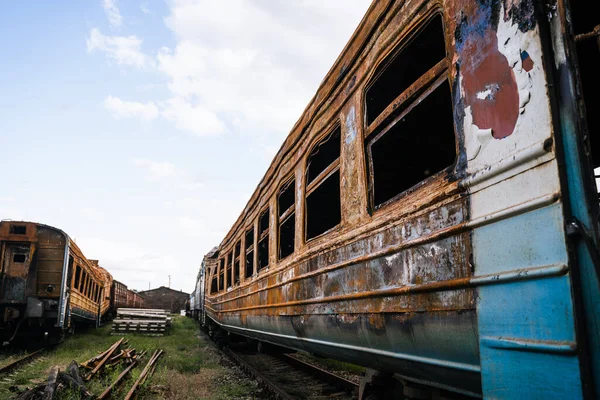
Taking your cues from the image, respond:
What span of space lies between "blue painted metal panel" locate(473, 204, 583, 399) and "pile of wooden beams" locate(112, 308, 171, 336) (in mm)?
15940

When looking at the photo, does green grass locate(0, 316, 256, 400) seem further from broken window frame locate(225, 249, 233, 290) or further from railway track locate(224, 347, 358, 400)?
broken window frame locate(225, 249, 233, 290)

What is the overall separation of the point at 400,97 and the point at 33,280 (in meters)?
11.4

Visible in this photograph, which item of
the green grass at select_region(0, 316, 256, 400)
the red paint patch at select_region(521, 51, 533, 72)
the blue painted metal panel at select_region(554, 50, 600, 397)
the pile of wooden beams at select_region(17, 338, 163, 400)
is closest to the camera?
the blue painted metal panel at select_region(554, 50, 600, 397)

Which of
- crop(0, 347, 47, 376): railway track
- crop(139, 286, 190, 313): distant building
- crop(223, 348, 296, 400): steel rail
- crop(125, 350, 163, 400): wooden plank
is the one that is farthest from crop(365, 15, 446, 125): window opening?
crop(139, 286, 190, 313): distant building

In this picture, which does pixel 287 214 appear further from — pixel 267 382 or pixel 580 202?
pixel 580 202

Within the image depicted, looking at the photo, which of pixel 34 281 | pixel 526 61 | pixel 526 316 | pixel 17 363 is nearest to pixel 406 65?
pixel 526 61

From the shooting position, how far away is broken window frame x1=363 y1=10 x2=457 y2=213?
7.69 feet

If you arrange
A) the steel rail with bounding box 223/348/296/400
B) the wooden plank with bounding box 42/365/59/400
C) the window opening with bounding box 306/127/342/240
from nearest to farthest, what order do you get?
the window opening with bounding box 306/127/342/240
the wooden plank with bounding box 42/365/59/400
the steel rail with bounding box 223/348/296/400

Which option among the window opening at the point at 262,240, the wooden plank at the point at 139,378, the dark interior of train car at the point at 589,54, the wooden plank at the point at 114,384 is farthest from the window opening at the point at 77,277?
the dark interior of train car at the point at 589,54

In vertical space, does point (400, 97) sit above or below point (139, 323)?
above

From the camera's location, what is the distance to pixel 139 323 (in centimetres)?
1588

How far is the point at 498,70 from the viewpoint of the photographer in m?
1.85

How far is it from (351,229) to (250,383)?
500 centimetres

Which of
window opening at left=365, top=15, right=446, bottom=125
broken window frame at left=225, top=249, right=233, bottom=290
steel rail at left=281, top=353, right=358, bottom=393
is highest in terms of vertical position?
window opening at left=365, top=15, right=446, bottom=125
